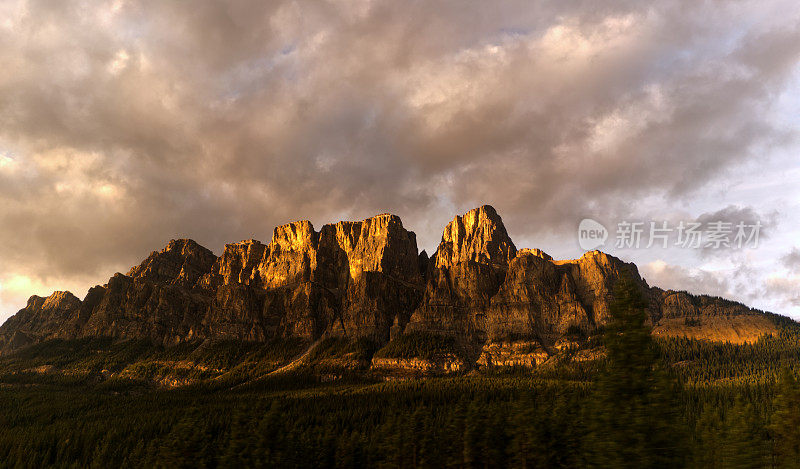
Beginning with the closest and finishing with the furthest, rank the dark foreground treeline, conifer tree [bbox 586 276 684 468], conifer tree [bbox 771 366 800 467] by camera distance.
Result: conifer tree [bbox 586 276 684 468]
the dark foreground treeline
conifer tree [bbox 771 366 800 467]

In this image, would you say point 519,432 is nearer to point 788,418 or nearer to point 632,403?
point 632,403

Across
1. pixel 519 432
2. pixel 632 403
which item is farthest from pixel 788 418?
pixel 632 403

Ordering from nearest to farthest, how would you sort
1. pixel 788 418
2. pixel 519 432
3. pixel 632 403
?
pixel 632 403, pixel 519 432, pixel 788 418

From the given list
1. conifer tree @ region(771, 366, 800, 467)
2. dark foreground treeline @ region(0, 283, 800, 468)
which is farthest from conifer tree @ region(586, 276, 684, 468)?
conifer tree @ region(771, 366, 800, 467)

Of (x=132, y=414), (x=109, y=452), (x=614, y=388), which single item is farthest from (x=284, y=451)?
(x=132, y=414)

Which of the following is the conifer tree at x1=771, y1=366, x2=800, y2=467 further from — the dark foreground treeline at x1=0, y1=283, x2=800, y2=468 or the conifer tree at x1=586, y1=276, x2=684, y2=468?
the conifer tree at x1=586, y1=276, x2=684, y2=468

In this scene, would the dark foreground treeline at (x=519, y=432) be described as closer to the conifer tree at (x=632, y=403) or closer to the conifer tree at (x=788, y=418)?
the conifer tree at (x=632, y=403)

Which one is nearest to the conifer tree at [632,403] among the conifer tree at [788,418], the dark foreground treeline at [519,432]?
the dark foreground treeline at [519,432]

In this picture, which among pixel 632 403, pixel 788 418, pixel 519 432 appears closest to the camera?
pixel 632 403

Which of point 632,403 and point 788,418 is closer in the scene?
point 632,403

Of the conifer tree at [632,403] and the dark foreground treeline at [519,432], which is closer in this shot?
the conifer tree at [632,403]

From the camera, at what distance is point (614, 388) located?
25250 mm

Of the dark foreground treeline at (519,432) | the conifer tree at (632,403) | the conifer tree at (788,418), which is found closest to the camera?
the conifer tree at (632,403)

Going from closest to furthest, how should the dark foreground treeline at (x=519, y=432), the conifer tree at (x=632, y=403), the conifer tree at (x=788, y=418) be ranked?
the conifer tree at (x=632, y=403)
the dark foreground treeline at (x=519, y=432)
the conifer tree at (x=788, y=418)
